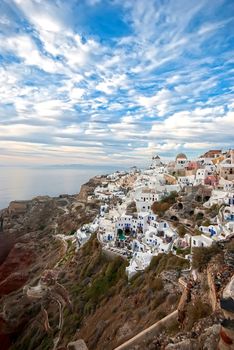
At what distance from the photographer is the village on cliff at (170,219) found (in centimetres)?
2335

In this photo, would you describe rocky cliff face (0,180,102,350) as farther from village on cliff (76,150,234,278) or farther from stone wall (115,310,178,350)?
stone wall (115,310,178,350)

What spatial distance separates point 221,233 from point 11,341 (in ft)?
64.3

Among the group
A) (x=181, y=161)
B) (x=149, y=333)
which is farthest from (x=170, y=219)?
(x=181, y=161)

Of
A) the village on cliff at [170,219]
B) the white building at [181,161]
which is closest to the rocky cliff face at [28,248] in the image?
the village on cliff at [170,219]

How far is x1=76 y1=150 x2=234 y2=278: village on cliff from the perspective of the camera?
919 inches

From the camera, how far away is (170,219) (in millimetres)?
29406

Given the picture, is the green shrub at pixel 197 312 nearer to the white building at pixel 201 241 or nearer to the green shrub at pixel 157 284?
the green shrub at pixel 157 284

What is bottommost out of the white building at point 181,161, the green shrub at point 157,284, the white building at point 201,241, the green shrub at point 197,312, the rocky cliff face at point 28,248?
the rocky cliff face at point 28,248

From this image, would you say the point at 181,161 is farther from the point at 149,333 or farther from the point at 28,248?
the point at 149,333

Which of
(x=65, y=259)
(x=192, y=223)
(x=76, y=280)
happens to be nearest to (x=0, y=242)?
(x=65, y=259)

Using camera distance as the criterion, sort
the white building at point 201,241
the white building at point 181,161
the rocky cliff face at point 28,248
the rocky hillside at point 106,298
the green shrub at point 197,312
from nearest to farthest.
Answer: the green shrub at point 197,312
the rocky hillside at point 106,298
the white building at point 201,241
the rocky cliff face at point 28,248
the white building at point 181,161

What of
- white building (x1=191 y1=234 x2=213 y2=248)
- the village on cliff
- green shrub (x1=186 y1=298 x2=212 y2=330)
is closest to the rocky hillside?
green shrub (x1=186 y1=298 x2=212 y2=330)

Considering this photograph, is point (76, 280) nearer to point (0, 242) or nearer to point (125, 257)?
point (125, 257)

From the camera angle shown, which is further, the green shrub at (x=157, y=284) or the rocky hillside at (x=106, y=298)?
the green shrub at (x=157, y=284)
